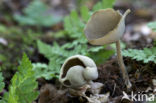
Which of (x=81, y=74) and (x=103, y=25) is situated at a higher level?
(x=103, y=25)

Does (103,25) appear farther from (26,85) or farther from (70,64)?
(26,85)

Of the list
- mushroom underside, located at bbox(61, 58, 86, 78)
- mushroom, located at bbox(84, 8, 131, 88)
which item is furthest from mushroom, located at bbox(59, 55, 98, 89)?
mushroom, located at bbox(84, 8, 131, 88)

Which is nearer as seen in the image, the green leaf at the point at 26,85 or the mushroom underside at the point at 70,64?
the green leaf at the point at 26,85

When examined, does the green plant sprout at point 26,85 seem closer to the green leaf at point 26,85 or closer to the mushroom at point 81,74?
the green leaf at point 26,85

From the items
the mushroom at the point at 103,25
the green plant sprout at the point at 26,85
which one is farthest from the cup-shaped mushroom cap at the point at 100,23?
the green plant sprout at the point at 26,85

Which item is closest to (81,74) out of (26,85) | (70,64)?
(70,64)

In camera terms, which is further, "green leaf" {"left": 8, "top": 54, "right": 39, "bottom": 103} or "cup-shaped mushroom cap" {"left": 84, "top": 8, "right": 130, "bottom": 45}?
"cup-shaped mushroom cap" {"left": 84, "top": 8, "right": 130, "bottom": 45}

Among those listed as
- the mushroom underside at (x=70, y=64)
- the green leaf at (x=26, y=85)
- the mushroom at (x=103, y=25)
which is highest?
the mushroom at (x=103, y=25)

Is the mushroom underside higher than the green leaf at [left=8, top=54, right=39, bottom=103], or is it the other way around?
the mushroom underside

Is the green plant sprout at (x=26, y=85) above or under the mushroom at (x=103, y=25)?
under

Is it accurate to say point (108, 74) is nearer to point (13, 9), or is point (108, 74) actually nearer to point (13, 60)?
point (13, 60)

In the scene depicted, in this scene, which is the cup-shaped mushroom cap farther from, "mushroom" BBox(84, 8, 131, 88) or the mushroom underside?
the mushroom underside

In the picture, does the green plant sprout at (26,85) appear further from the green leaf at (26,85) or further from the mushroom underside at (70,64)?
the mushroom underside at (70,64)

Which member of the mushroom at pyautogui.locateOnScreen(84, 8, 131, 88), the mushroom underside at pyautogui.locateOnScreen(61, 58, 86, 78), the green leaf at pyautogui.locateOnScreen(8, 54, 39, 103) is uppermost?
the mushroom at pyautogui.locateOnScreen(84, 8, 131, 88)
